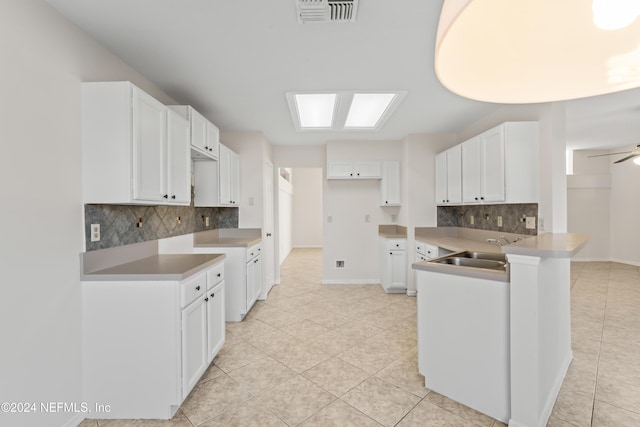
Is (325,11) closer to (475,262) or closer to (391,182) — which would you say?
(475,262)

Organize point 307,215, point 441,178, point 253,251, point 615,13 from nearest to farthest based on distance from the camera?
point 615,13 < point 253,251 < point 441,178 < point 307,215

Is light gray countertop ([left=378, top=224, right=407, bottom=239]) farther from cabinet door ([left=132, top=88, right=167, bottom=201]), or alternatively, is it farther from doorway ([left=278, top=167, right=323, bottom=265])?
doorway ([left=278, top=167, right=323, bottom=265])

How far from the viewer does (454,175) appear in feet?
12.0

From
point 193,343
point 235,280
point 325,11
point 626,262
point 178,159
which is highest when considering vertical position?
point 325,11

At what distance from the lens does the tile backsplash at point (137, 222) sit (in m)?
1.90

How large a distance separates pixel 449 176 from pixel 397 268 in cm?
159

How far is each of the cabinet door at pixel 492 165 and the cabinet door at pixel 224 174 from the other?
3.04 metres

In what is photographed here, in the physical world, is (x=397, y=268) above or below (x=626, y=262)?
above

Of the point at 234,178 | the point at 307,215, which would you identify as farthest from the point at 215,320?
the point at 307,215

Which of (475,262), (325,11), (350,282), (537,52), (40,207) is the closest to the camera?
(537,52)

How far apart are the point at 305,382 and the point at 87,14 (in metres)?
2.88

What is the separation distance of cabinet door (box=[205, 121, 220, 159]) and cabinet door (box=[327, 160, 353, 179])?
198 cm

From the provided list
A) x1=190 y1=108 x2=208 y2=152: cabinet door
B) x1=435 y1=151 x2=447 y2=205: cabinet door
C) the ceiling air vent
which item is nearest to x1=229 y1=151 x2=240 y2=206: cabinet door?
x1=190 y1=108 x2=208 y2=152: cabinet door

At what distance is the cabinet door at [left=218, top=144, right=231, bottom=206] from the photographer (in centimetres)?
332
